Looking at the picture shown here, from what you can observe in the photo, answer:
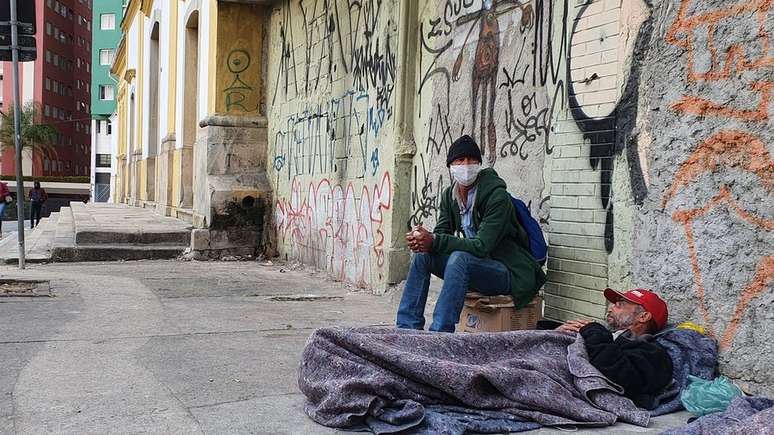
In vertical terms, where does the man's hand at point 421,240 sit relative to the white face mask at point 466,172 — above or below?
below

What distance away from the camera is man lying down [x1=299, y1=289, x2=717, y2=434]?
317 cm

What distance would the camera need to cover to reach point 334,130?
900 centimetres

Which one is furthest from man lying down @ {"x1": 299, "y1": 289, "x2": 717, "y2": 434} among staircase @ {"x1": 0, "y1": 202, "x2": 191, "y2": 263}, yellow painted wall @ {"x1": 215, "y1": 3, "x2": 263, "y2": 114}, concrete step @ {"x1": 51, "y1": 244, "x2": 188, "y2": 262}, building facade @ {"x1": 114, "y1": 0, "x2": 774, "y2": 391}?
yellow painted wall @ {"x1": 215, "y1": 3, "x2": 263, "y2": 114}

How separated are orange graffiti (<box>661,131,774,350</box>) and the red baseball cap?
0.61 ft

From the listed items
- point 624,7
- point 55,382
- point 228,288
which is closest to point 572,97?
point 624,7

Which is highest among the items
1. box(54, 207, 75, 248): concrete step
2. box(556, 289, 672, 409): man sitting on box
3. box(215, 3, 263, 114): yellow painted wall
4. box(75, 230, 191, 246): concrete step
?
box(215, 3, 263, 114): yellow painted wall

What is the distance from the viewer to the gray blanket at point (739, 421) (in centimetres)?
277

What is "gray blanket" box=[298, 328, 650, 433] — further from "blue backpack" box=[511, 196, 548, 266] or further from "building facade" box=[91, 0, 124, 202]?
"building facade" box=[91, 0, 124, 202]

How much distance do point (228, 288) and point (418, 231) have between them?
357cm

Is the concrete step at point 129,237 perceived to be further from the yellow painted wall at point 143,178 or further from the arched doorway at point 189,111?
the yellow painted wall at point 143,178

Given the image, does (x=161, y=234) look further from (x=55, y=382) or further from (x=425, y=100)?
(x=55, y=382)

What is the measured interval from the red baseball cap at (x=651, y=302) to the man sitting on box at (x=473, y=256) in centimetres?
77

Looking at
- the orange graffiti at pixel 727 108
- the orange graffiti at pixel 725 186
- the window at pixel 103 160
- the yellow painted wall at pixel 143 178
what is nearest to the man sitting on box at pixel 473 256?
the orange graffiti at pixel 725 186

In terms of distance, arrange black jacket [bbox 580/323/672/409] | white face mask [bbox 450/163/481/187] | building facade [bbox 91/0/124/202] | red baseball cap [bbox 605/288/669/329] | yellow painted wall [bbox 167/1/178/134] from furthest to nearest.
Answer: building facade [bbox 91/0/124/202]
yellow painted wall [bbox 167/1/178/134]
white face mask [bbox 450/163/481/187]
red baseball cap [bbox 605/288/669/329]
black jacket [bbox 580/323/672/409]
